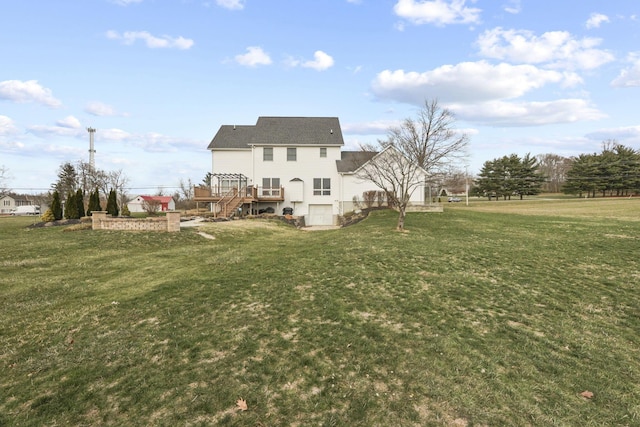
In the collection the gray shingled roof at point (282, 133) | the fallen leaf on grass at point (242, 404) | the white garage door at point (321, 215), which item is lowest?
the fallen leaf on grass at point (242, 404)

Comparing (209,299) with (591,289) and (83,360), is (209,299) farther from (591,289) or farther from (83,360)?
(591,289)

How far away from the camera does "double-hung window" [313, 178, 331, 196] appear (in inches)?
1208

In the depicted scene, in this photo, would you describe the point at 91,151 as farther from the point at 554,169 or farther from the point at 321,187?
the point at 554,169

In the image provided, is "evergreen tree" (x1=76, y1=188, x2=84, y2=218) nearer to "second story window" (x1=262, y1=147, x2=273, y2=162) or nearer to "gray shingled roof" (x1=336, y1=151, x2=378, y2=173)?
"second story window" (x1=262, y1=147, x2=273, y2=162)

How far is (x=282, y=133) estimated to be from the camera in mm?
31469

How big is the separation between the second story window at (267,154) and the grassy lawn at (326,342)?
853 inches

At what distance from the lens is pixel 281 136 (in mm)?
31109

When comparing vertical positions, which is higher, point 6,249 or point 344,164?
point 344,164

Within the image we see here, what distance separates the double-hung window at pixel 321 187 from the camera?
101 feet

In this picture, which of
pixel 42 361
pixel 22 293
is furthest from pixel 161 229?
pixel 42 361

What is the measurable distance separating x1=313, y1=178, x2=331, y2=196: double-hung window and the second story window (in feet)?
15.2

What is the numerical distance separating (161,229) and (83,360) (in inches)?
486

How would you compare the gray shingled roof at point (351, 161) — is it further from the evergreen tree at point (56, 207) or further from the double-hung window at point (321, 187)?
the evergreen tree at point (56, 207)

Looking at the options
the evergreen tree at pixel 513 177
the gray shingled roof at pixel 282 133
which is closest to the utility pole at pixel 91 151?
the gray shingled roof at pixel 282 133
